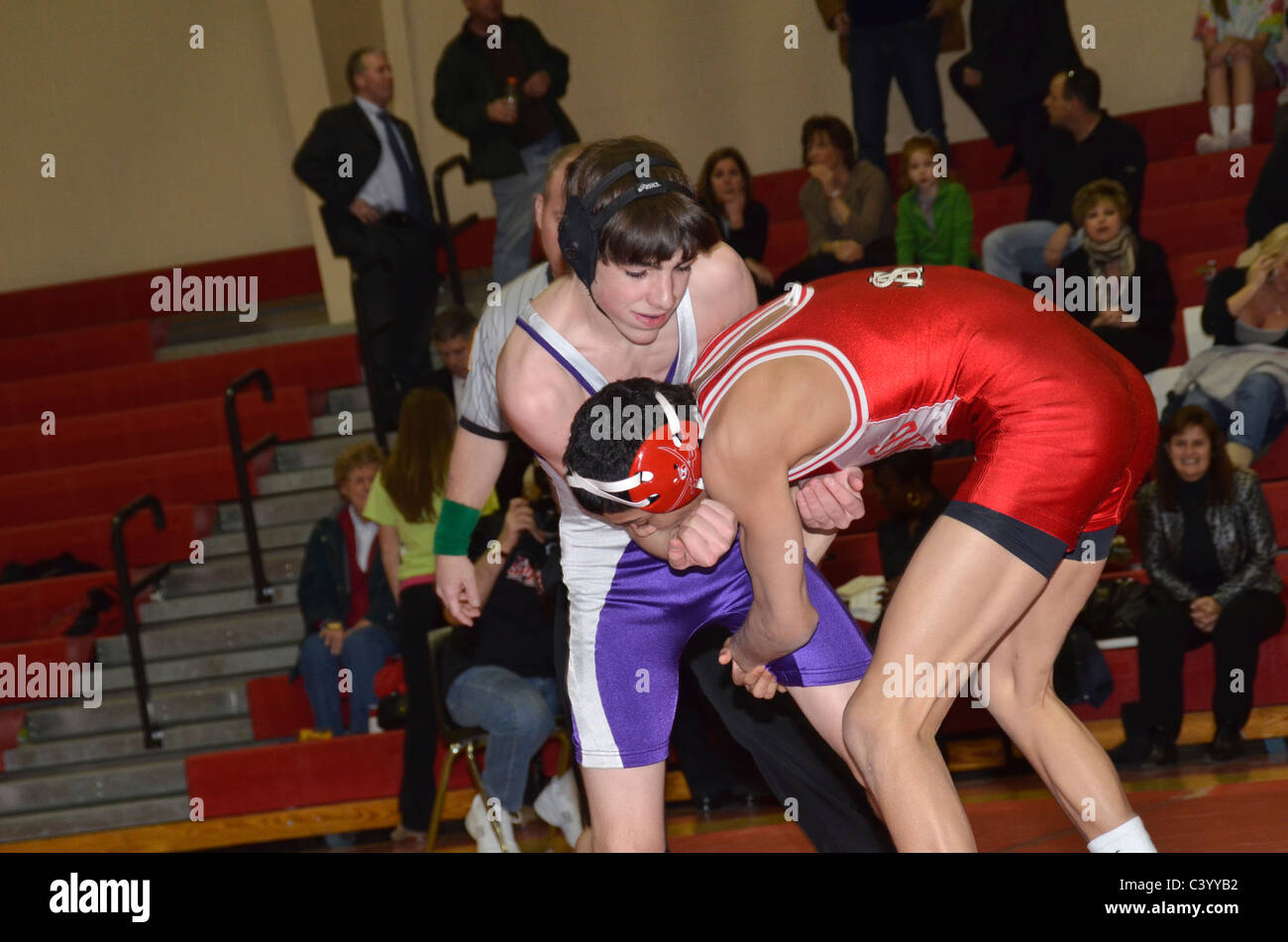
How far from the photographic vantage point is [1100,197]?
5.79 meters

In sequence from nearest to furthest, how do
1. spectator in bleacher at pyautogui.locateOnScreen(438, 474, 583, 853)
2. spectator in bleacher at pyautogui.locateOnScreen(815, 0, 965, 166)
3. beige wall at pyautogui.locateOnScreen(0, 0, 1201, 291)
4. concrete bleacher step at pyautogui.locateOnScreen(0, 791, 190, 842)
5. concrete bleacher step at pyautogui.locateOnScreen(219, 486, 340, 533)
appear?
spectator in bleacher at pyautogui.locateOnScreen(438, 474, 583, 853)
concrete bleacher step at pyautogui.locateOnScreen(0, 791, 190, 842)
spectator in bleacher at pyautogui.locateOnScreen(815, 0, 965, 166)
concrete bleacher step at pyautogui.locateOnScreen(219, 486, 340, 533)
beige wall at pyautogui.locateOnScreen(0, 0, 1201, 291)

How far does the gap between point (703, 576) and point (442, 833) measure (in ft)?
10.7

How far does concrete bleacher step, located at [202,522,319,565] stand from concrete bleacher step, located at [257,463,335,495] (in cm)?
18

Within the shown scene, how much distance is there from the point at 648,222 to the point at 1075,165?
15.0 feet

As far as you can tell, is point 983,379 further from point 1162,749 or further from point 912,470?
point 1162,749

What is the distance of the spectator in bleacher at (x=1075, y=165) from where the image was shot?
256 inches

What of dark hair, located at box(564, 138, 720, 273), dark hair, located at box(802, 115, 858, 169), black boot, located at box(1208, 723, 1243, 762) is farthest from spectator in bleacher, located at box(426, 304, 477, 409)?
dark hair, located at box(564, 138, 720, 273)

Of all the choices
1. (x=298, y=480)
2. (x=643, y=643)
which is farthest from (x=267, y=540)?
(x=643, y=643)

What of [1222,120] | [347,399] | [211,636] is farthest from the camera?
[347,399]

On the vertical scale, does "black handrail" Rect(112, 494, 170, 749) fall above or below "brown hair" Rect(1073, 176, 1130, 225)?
below

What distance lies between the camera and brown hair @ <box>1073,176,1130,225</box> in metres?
5.79

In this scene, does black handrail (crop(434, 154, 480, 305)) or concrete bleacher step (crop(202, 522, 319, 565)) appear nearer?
concrete bleacher step (crop(202, 522, 319, 565))

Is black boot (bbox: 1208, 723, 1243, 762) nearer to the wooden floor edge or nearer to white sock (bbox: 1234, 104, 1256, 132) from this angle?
the wooden floor edge
